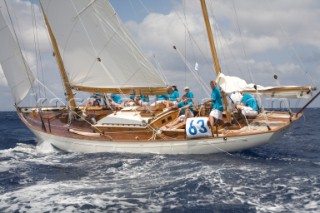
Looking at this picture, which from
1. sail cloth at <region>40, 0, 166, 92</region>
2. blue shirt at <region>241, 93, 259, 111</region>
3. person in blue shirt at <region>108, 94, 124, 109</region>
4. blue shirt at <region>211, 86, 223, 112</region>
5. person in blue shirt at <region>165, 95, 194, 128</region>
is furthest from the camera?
person in blue shirt at <region>108, 94, 124, 109</region>

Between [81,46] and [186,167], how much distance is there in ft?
25.3

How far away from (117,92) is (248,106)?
17.8ft

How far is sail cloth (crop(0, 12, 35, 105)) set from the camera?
59.1ft

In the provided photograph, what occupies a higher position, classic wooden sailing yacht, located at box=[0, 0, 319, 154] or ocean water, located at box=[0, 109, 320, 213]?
classic wooden sailing yacht, located at box=[0, 0, 319, 154]

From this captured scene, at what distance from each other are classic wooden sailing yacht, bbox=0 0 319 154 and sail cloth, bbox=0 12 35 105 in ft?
0.31

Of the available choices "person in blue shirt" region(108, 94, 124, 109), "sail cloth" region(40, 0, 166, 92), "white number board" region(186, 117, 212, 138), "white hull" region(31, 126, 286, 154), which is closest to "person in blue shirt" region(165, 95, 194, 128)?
"sail cloth" region(40, 0, 166, 92)

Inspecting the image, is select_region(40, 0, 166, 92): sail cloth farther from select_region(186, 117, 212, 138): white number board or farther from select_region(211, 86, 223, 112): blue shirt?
select_region(186, 117, 212, 138): white number board

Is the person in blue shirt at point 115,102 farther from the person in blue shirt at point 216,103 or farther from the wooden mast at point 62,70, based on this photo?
the person in blue shirt at point 216,103

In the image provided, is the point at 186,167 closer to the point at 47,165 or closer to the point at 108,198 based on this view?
the point at 108,198

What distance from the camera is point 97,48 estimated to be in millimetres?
15406

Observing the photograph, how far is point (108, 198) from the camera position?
26.1 ft

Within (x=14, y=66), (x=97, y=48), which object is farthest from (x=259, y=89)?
(x=14, y=66)

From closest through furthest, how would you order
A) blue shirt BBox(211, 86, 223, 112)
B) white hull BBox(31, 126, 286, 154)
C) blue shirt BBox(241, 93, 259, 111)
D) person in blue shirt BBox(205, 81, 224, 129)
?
white hull BBox(31, 126, 286, 154) → person in blue shirt BBox(205, 81, 224, 129) → blue shirt BBox(211, 86, 223, 112) → blue shirt BBox(241, 93, 259, 111)

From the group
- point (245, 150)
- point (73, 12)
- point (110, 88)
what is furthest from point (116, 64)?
point (245, 150)
